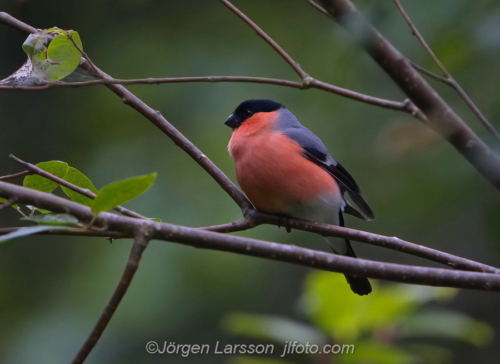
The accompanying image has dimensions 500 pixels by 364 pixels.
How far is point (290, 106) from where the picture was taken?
20.1 ft

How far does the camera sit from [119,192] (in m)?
1.55

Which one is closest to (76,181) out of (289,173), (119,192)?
(119,192)

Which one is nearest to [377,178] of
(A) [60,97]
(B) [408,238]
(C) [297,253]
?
(B) [408,238]

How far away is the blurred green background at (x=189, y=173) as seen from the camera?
499cm

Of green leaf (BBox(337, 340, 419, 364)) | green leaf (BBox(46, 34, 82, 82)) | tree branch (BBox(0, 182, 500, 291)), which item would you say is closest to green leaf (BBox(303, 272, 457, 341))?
green leaf (BBox(337, 340, 419, 364))

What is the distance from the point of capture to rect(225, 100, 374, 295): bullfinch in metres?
3.37

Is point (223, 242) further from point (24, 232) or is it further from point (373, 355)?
point (373, 355)

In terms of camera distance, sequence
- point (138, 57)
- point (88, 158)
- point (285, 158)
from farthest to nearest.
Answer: point (138, 57)
point (88, 158)
point (285, 158)

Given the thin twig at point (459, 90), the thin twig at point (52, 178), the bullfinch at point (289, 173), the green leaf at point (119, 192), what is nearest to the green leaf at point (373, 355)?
the bullfinch at point (289, 173)

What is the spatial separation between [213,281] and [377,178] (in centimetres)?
190

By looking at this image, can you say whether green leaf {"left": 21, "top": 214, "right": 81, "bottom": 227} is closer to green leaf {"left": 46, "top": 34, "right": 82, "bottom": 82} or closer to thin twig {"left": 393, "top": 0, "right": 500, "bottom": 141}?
green leaf {"left": 46, "top": 34, "right": 82, "bottom": 82}

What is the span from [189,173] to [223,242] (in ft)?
12.3

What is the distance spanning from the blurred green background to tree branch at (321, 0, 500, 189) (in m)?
1.73

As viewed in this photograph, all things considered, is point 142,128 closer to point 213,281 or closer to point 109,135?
point 109,135
